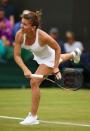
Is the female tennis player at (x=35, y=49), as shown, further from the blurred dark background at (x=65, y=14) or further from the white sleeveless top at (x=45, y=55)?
the blurred dark background at (x=65, y=14)

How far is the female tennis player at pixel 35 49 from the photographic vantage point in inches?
437

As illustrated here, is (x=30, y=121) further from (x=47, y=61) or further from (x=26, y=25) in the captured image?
(x=26, y=25)

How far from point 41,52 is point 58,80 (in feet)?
1.79

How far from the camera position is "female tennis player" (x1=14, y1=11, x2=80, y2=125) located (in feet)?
36.4

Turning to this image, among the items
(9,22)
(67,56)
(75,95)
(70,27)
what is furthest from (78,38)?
(67,56)

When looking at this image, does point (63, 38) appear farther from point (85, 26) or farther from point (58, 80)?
point (58, 80)

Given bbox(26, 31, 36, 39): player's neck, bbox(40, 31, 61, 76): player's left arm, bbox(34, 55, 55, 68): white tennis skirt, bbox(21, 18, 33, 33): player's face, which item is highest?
bbox(21, 18, 33, 33): player's face

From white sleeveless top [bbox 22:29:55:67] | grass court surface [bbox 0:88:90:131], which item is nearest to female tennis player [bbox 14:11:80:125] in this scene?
white sleeveless top [bbox 22:29:55:67]

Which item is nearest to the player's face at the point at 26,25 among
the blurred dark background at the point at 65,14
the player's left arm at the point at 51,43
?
the player's left arm at the point at 51,43

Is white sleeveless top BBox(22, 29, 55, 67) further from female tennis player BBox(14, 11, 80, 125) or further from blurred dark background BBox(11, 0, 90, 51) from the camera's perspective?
blurred dark background BBox(11, 0, 90, 51)

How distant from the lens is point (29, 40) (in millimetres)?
11375

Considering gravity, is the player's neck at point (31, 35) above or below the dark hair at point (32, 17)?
below

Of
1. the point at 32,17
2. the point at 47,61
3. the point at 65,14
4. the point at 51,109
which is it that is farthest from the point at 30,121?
the point at 65,14

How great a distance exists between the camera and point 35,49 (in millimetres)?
11414
